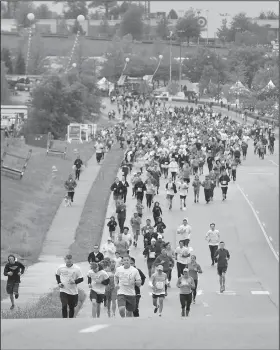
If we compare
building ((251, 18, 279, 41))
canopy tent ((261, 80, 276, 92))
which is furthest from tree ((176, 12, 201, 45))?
canopy tent ((261, 80, 276, 92))

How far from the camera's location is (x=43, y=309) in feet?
52.0

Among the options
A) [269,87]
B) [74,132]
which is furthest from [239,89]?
[74,132]

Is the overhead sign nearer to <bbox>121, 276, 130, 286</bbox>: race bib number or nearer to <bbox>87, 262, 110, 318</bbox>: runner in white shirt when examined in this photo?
<bbox>87, 262, 110, 318</bbox>: runner in white shirt

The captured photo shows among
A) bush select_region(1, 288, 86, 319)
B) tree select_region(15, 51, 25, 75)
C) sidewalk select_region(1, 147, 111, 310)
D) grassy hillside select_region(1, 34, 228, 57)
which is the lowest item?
sidewalk select_region(1, 147, 111, 310)

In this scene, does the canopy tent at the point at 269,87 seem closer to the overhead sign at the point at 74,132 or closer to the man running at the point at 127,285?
the overhead sign at the point at 74,132

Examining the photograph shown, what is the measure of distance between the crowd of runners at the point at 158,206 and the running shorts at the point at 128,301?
13mm

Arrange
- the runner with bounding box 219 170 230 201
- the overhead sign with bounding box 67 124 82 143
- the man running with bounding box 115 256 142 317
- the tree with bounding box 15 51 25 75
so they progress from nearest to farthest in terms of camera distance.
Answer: the man running with bounding box 115 256 142 317, the runner with bounding box 219 170 230 201, the overhead sign with bounding box 67 124 82 143, the tree with bounding box 15 51 25 75

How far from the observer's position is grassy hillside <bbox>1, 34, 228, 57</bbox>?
141 metres

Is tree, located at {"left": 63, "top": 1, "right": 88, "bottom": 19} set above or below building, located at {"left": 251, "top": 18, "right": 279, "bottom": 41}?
above

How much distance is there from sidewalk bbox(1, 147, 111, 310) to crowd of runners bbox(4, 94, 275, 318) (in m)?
1.19

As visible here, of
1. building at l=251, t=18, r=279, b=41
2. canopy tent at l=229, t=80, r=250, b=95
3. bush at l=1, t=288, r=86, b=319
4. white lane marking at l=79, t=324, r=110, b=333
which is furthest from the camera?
building at l=251, t=18, r=279, b=41

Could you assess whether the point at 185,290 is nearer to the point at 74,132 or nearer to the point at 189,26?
the point at 74,132

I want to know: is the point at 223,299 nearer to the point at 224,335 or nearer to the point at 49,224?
the point at 224,335

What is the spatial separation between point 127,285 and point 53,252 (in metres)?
10.3
